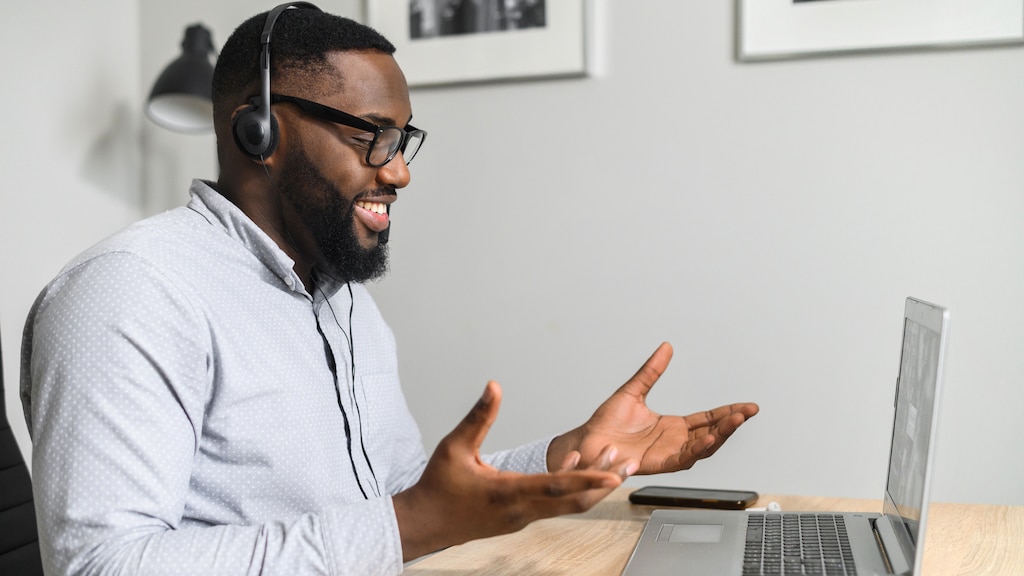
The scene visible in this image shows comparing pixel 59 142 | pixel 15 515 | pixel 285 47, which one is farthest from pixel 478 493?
pixel 59 142

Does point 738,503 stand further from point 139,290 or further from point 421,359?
point 421,359

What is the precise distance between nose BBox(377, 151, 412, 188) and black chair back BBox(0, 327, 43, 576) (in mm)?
652

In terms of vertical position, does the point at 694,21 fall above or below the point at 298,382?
above

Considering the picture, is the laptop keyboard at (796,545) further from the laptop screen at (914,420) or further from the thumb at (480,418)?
the thumb at (480,418)

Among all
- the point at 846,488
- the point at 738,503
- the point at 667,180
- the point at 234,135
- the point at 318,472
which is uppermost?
the point at 234,135

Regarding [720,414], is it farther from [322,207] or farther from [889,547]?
[322,207]

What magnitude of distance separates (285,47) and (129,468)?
58 centimetres

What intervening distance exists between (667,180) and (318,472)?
1146 mm

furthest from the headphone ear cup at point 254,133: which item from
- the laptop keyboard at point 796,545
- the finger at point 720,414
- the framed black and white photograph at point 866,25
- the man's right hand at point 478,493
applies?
the framed black and white photograph at point 866,25

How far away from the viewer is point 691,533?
1.13 m

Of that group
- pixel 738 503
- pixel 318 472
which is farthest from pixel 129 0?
pixel 738 503

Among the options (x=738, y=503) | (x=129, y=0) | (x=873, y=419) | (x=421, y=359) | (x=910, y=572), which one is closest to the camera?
(x=910, y=572)

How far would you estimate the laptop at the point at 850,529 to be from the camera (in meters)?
0.91

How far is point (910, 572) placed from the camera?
2.86 ft
